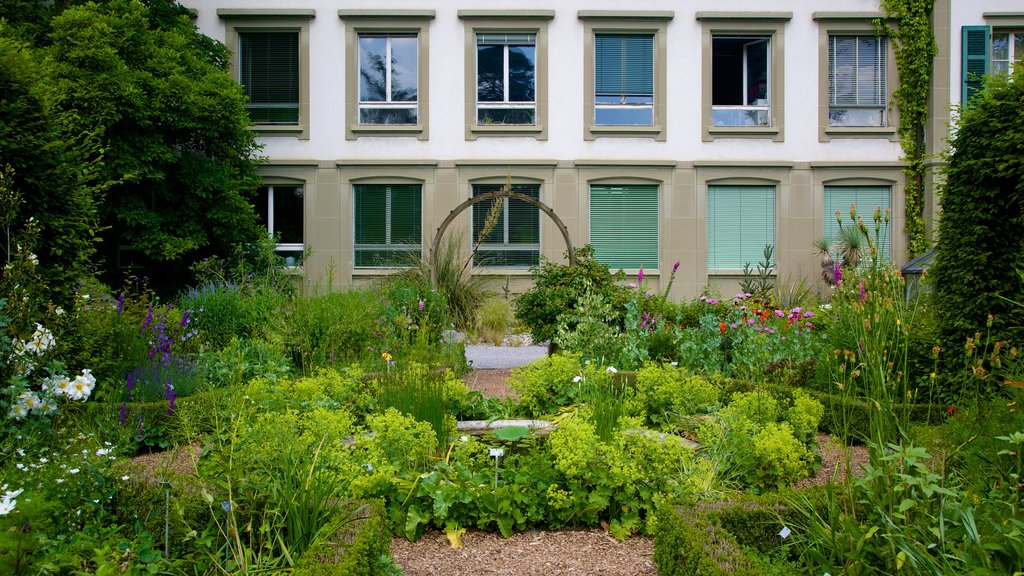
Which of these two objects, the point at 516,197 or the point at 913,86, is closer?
the point at 516,197

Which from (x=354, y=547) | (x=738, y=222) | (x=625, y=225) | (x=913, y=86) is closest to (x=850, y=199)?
(x=738, y=222)

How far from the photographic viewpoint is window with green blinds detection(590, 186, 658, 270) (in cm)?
1436

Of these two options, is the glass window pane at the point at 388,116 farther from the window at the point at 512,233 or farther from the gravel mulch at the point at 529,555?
the gravel mulch at the point at 529,555

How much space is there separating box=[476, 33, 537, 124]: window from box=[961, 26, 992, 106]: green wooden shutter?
8192 millimetres

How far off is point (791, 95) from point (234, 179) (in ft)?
34.7

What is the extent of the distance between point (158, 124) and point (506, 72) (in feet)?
21.1

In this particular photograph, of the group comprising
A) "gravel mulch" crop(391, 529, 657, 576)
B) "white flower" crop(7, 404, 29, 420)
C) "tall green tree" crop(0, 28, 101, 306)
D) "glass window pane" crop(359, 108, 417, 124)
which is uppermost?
"glass window pane" crop(359, 108, 417, 124)

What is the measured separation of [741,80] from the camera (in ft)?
47.8

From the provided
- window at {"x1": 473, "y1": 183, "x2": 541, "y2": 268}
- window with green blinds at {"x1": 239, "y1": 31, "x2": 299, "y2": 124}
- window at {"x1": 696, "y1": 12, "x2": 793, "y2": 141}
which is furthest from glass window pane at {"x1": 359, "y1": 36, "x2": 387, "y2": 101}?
window at {"x1": 696, "y1": 12, "x2": 793, "y2": 141}

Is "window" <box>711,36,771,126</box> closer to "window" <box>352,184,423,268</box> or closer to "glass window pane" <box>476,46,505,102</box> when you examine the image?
"glass window pane" <box>476,46,505,102</box>

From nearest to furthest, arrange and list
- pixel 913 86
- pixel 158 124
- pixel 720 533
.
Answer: pixel 720 533 < pixel 158 124 < pixel 913 86

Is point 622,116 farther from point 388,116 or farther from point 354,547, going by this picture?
point 354,547

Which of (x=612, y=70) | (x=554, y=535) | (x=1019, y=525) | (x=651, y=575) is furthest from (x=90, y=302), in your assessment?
(x=612, y=70)

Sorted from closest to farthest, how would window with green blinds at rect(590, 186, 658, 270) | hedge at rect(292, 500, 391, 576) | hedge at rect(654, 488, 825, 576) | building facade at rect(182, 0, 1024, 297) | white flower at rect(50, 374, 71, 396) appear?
hedge at rect(292, 500, 391, 576)
hedge at rect(654, 488, 825, 576)
white flower at rect(50, 374, 71, 396)
building facade at rect(182, 0, 1024, 297)
window with green blinds at rect(590, 186, 658, 270)
